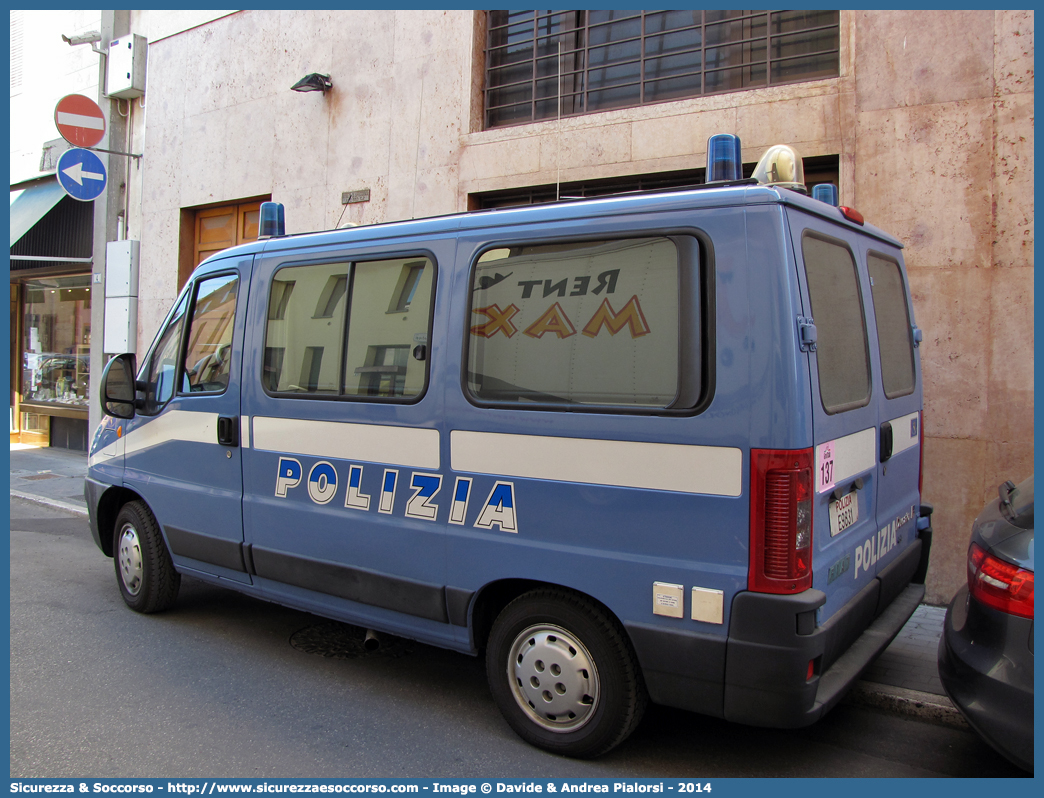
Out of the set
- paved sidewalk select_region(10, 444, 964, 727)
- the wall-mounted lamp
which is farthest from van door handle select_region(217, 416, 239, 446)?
the wall-mounted lamp

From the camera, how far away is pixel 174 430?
15.7ft

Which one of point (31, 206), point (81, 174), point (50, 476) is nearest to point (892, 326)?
point (81, 174)

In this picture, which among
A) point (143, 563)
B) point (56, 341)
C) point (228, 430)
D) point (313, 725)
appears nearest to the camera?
point (313, 725)

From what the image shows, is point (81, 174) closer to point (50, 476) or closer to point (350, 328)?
point (50, 476)

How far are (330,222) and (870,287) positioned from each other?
676 cm

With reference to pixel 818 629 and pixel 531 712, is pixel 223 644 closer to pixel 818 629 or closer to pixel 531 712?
pixel 531 712

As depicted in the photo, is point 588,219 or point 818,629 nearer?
point 818,629

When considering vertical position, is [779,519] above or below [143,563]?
above

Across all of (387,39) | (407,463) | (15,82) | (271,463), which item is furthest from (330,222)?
(15,82)

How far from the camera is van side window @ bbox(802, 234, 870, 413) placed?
3.02m

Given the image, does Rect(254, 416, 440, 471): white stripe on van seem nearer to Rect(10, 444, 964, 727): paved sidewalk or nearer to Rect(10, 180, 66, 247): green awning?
Rect(10, 444, 964, 727): paved sidewalk

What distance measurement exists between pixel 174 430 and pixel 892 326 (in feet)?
13.6

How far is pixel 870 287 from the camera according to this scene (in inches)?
144

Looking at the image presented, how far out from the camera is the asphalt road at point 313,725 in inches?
127
